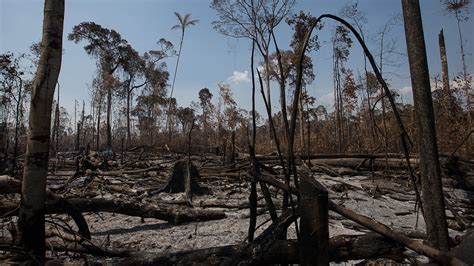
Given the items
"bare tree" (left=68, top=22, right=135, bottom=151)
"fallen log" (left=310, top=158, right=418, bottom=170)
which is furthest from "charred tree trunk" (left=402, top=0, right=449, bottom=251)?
"bare tree" (left=68, top=22, right=135, bottom=151)

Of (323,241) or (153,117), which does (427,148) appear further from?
(153,117)

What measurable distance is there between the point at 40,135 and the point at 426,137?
2.48 m

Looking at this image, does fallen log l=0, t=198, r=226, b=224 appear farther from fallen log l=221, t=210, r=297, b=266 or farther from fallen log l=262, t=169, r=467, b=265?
fallen log l=262, t=169, r=467, b=265

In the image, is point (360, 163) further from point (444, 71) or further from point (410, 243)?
point (444, 71)

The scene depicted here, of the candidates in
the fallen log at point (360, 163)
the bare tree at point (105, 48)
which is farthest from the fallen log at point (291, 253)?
the bare tree at point (105, 48)

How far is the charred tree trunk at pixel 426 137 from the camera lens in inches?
54.5

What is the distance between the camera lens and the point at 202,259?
1.66m

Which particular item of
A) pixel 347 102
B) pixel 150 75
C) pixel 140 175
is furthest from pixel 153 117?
pixel 140 175

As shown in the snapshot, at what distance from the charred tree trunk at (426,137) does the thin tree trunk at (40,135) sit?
2.40 metres

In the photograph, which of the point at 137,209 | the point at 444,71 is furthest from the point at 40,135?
the point at 444,71

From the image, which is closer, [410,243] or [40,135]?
[410,243]

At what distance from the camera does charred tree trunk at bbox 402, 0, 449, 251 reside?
138 cm

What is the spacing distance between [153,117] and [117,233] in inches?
1539

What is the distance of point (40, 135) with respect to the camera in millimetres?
2254
